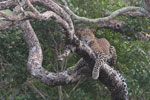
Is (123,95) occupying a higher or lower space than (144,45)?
lower

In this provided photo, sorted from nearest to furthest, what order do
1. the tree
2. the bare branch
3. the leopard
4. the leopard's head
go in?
1. the tree
2. the leopard
3. the leopard's head
4. the bare branch

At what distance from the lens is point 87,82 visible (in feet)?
21.8

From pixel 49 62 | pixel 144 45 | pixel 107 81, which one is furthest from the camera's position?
pixel 49 62

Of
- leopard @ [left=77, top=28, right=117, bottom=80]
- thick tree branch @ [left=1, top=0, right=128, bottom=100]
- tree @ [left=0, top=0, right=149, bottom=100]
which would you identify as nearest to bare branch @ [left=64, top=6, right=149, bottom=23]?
tree @ [left=0, top=0, right=149, bottom=100]

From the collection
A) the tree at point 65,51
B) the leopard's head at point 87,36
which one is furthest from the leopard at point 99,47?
the tree at point 65,51

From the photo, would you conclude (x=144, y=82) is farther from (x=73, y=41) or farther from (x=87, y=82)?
(x=73, y=41)

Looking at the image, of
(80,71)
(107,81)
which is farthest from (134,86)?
(80,71)

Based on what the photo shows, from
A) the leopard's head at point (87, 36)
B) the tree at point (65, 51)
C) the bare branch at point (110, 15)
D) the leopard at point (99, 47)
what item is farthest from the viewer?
the bare branch at point (110, 15)

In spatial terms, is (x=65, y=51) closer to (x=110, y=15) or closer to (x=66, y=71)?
(x=66, y=71)

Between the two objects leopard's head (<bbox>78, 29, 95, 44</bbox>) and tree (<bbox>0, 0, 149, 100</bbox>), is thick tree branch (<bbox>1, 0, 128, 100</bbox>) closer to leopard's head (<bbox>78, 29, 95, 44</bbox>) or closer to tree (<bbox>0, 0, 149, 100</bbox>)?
tree (<bbox>0, 0, 149, 100</bbox>)

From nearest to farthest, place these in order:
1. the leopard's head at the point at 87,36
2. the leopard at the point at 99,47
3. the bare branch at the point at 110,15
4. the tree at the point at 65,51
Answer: the tree at the point at 65,51
the leopard at the point at 99,47
the leopard's head at the point at 87,36
the bare branch at the point at 110,15

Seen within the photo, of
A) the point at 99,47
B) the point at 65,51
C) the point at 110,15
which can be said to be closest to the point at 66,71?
the point at 99,47

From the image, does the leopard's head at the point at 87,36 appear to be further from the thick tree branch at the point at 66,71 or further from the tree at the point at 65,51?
the thick tree branch at the point at 66,71

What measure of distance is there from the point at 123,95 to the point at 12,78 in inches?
72.5
